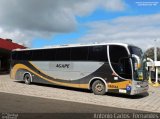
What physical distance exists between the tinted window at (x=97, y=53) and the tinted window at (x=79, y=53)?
410 mm

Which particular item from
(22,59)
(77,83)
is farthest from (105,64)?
(22,59)

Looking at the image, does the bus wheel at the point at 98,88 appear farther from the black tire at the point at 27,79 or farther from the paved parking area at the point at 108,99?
the black tire at the point at 27,79

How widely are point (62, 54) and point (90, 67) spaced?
2.91 metres

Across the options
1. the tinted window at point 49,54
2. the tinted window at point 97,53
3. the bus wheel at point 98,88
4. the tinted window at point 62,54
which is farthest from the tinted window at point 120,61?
the tinted window at point 49,54

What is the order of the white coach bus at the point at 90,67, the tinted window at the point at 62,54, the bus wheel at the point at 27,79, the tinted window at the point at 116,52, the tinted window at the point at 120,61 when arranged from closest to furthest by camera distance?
1. the tinted window at the point at 120,61
2. the white coach bus at the point at 90,67
3. the tinted window at the point at 116,52
4. the tinted window at the point at 62,54
5. the bus wheel at the point at 27,79

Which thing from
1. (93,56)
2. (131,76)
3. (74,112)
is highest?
(93,56)

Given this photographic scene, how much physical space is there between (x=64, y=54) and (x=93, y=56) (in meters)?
2.81

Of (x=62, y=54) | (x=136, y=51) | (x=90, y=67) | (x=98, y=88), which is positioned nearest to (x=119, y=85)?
(x=98, y=88)

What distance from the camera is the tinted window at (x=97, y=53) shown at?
1762 centimetres

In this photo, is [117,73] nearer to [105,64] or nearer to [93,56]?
[105,64]

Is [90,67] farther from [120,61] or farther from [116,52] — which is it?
[120,61]

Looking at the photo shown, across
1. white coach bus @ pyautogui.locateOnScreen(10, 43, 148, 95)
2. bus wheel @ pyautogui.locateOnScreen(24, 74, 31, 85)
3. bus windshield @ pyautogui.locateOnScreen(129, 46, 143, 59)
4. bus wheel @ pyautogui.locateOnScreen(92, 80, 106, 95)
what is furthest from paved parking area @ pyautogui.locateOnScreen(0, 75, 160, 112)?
bus wheel @ pyautogui.locateOnScreen(24, 74, 31, 85)

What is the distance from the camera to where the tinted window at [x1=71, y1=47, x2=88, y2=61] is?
741 inches

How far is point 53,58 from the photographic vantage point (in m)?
21.1
